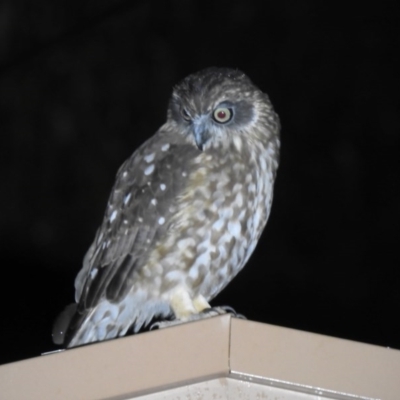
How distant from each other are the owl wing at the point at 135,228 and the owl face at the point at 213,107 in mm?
66

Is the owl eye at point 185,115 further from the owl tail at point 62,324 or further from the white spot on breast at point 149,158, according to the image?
the owl tail at point 62,324

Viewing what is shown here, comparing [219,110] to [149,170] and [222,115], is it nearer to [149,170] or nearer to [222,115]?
[222,115]

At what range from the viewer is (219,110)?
1950 mm

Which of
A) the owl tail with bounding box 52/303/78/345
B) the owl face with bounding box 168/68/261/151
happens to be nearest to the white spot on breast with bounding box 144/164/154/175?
the owl face with bounding box 168/68/261/151

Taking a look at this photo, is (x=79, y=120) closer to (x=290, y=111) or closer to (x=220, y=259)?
(x=290, y=111)

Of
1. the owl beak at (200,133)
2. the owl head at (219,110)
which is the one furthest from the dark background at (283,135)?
the owl beak at (200,133)

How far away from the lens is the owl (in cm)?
186

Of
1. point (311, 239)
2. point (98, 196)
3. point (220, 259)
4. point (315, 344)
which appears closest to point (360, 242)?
point (311, 239)

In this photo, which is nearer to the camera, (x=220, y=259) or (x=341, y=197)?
(x=220, y=259)

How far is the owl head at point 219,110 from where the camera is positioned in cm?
191

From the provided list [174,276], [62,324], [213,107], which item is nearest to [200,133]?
[213,107]

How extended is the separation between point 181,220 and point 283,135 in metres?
1.03

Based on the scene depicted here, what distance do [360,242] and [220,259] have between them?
45.1 inches

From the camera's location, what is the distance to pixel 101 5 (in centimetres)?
262
